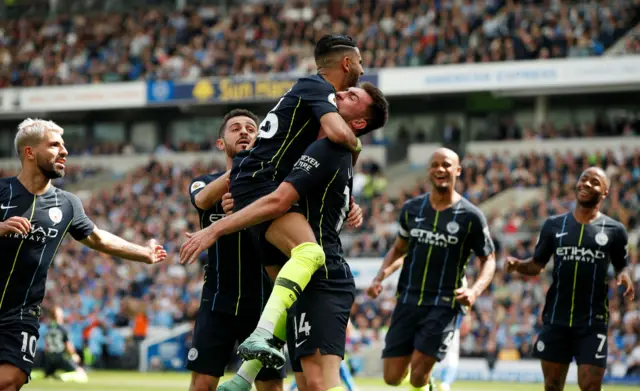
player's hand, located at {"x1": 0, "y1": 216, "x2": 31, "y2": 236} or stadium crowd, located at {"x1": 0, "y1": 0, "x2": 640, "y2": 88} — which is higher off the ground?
stadium crowd, located at {"x1": 0, "y1": 0, "x2": 640, "y2": 88}

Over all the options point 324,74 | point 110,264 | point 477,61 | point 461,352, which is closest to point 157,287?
point 110,264

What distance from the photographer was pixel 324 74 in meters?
7.60

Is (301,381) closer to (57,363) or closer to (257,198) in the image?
(257,198)

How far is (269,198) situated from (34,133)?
2.44m

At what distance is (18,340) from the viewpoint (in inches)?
324

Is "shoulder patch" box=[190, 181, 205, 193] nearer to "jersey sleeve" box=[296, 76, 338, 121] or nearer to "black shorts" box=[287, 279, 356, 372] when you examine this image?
"jersey sleeve" box=[296, 76, 338, 121]

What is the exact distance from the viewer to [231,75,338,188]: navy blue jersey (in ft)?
24.3

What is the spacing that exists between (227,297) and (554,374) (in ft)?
12.4

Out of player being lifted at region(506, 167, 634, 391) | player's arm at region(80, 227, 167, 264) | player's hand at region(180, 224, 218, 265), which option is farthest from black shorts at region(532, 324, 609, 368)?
player's hand at region(180, 224, 218, 265)

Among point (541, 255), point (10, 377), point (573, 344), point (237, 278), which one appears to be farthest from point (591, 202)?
point (10, 377)

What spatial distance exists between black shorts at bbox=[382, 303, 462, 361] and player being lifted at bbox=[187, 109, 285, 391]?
2423 millimetres

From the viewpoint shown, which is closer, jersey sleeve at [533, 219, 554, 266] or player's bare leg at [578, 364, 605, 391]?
player's bare leg at [578, 364, 605, 391]

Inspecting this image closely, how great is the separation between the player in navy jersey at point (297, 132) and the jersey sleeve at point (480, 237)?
372 centimetres

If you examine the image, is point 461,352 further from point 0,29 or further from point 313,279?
point 0,29
